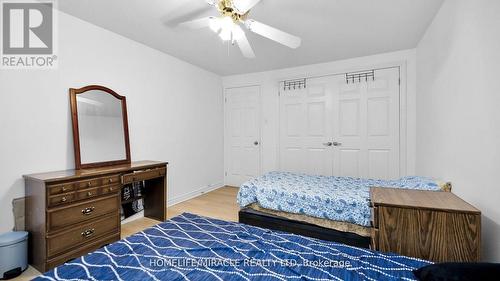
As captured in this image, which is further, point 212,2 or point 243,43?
point 243,43

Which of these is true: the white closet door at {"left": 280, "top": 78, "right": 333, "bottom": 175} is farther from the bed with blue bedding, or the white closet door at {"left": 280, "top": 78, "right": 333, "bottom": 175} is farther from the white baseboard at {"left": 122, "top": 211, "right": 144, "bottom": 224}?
the white baseboard at {"left": 122, "top": 211, "right": 144, "bottom": 224}

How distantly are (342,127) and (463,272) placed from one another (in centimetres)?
329

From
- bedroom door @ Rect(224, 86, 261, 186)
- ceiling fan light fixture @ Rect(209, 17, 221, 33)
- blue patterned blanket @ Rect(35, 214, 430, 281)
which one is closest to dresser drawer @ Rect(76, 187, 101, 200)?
blue patterned blanket @ Rect(35, 214, 430, 281)

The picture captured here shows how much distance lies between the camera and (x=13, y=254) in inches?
71.1

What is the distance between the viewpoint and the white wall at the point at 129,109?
204 centimetres

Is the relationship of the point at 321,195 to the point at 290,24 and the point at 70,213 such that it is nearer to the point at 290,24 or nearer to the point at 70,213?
the point at 290,24

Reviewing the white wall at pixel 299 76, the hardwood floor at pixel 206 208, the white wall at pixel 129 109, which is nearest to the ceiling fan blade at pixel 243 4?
the white wall at pixel 129 109

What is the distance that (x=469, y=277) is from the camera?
75 cm

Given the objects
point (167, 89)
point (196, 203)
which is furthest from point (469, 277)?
point (167, 89)

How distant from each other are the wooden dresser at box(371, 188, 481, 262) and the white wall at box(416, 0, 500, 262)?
19cm

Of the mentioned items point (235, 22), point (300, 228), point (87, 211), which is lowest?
point (300, 228)

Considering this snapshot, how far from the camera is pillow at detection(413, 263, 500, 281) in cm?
74

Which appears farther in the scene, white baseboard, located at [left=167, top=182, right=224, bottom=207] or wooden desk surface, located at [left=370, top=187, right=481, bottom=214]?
white baseboard, located at [left=167, top=182, right=224, bottom=207]

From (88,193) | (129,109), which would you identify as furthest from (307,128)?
(88,193)
